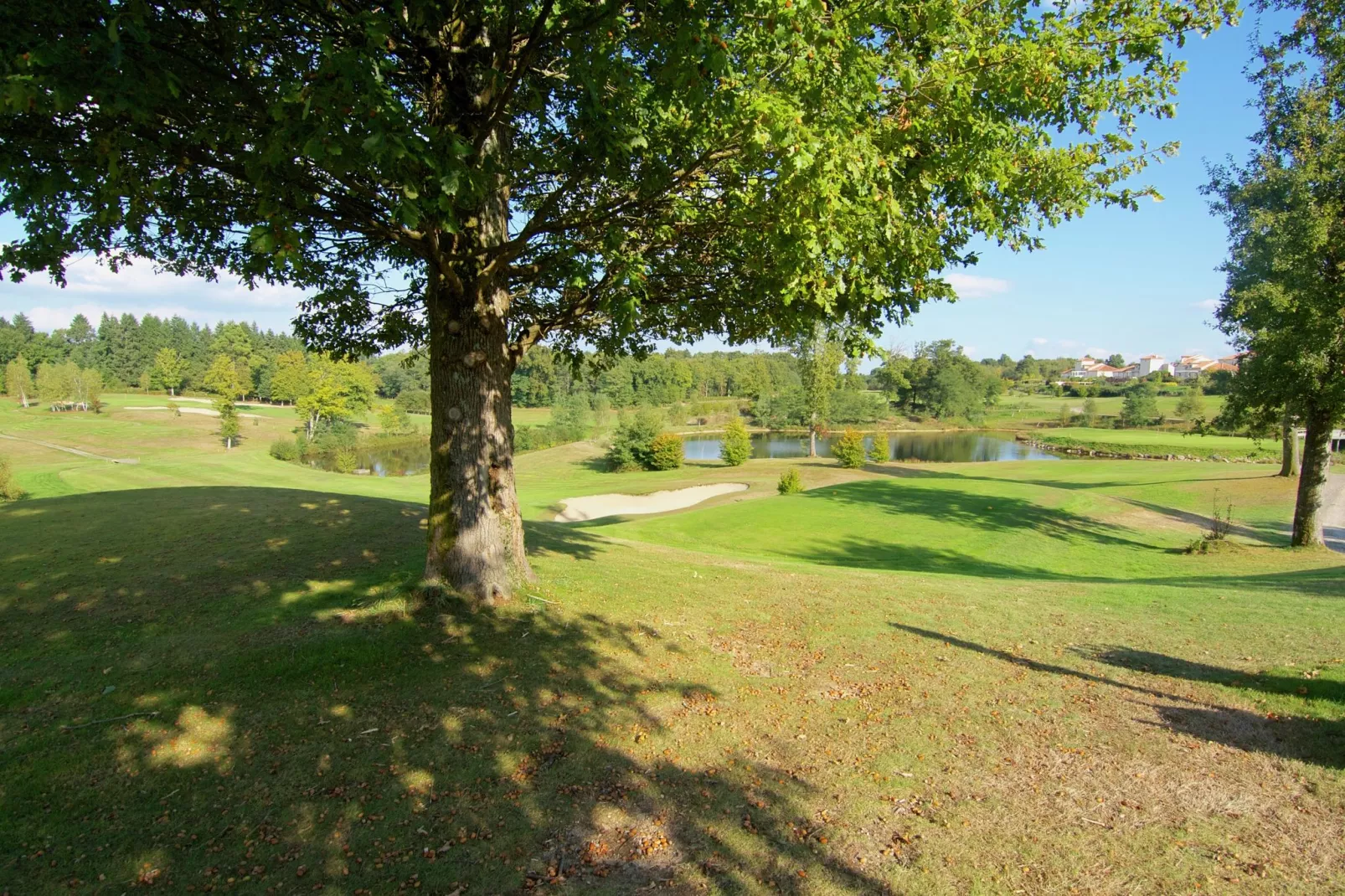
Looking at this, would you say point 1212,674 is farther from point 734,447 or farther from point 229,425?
point 229,425

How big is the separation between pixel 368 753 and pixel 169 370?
347ft

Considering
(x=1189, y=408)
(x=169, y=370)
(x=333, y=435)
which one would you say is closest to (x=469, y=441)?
(x=333, y=435)

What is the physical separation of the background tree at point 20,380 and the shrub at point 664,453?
68.0 m

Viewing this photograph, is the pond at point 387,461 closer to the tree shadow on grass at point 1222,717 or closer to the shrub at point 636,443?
the shrub at point 636,443

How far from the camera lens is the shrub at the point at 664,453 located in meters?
48.6

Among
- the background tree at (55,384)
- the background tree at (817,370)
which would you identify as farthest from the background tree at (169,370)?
the background tree at (817,370)

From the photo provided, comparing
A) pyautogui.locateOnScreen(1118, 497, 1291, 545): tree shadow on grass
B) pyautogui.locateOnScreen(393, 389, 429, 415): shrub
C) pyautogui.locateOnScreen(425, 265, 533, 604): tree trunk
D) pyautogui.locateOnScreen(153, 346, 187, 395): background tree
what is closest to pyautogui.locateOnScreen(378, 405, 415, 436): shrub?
pyautogui.locateOnScreen(393, 389, 429, 415): shrub

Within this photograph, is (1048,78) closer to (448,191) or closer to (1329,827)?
(448,191)

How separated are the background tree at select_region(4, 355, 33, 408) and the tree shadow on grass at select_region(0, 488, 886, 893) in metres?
84.8

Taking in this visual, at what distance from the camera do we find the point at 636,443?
4941 centimetres

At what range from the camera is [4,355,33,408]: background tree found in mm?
69188

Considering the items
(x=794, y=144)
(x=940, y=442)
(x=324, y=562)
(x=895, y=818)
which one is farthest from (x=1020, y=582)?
(x=940, y=442)

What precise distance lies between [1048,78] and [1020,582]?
9692 mm

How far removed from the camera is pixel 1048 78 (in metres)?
5.80
